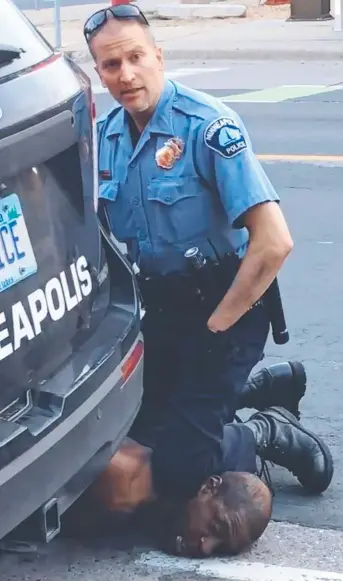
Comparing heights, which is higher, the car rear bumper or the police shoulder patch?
the police shoulder patch

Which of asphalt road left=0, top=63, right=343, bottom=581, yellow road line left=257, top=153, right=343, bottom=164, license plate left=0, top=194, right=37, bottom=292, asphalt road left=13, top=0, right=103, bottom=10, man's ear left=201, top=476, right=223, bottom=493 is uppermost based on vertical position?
license plate left=0, top=194, right=37, bottom=292

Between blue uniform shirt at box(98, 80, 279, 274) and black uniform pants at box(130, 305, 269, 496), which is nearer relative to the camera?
blue uniform shirt at box(98, 80, 279, 274)

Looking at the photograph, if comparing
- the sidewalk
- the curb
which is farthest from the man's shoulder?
the sidewalk

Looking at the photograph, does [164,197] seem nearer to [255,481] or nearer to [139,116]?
[139,116]

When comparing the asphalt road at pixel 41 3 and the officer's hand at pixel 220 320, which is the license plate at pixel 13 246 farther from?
the asphalt road at pixel 41 3

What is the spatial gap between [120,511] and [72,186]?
1.11m

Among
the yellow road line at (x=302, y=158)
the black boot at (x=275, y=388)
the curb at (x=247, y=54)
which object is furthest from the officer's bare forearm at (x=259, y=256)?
the curb at (x=247, y=54)

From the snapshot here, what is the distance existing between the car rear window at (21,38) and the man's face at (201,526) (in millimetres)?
1308

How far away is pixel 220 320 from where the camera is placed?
3.46m

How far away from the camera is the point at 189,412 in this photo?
3.57 meters

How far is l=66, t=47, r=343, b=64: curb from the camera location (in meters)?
17.3

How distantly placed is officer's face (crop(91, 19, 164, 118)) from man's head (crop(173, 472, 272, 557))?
3.56ft

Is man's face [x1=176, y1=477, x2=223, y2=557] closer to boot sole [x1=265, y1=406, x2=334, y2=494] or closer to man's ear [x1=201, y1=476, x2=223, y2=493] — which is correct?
man's ear [x1=201, y1=476, x2=223, y2=493]

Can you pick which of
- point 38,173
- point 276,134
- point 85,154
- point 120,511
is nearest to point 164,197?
point 85,154
